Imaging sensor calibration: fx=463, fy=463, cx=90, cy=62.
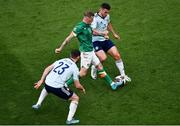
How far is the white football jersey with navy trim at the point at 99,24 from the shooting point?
1445 cm

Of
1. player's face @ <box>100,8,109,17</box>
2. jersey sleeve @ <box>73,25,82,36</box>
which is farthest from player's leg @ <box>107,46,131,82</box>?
jersey sleeve @ <box>73,25,82,36</box>

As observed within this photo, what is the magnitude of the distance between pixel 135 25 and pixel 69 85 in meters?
4.87

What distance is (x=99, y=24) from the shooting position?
14.5 metres

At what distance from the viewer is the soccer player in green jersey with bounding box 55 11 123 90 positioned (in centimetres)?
1363

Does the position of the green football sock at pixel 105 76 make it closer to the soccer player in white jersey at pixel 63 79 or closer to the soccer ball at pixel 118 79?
the soccer ball at pixel 118 79

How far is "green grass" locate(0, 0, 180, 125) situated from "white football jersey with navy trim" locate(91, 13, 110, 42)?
1348 millimetres

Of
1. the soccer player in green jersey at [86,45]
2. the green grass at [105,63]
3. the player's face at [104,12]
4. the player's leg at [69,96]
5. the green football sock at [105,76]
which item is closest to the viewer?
the player's leg at [69,96]

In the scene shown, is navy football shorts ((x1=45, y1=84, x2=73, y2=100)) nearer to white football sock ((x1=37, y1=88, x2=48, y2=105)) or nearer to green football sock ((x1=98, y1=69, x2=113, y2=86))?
white football sock ((x1=37, y1=88, x2=48, y2=105))

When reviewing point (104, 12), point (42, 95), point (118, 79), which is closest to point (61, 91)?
point (42, 95)

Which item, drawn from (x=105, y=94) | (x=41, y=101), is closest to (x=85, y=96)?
(x=105, y=94)

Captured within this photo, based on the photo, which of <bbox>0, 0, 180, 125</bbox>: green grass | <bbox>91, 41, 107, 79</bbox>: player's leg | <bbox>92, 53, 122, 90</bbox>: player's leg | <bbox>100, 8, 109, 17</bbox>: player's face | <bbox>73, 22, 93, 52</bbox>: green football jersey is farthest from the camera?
<bbox>91, 41, 107, 79</bbox>: player's leg

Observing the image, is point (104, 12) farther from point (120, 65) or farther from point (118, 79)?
point (118, 79)

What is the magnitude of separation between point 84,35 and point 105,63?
2.34 metres

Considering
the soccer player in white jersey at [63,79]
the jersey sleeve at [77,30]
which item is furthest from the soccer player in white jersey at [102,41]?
the soccer player in white jersey at [63,79]
